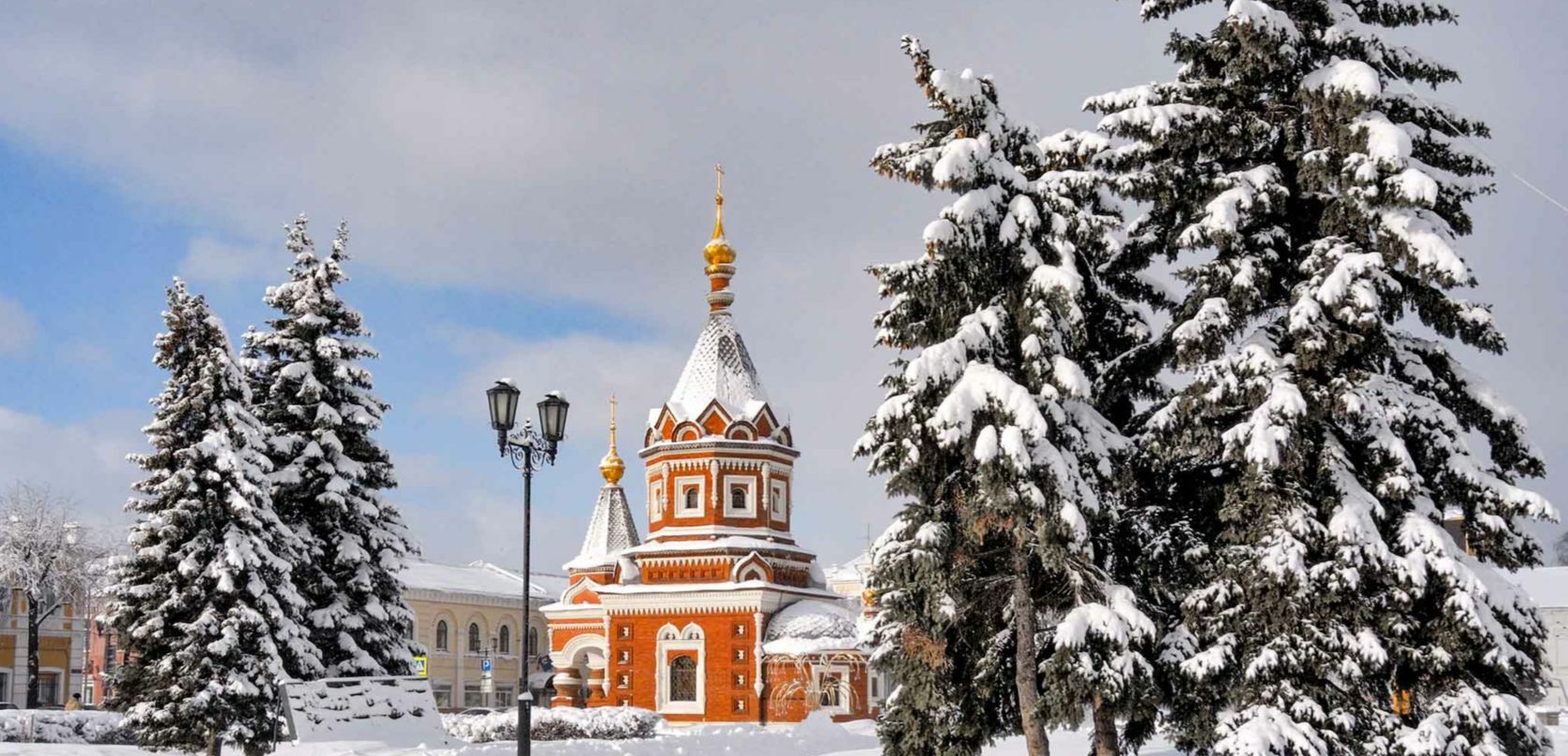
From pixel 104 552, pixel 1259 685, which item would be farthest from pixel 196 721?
pixel 104 552

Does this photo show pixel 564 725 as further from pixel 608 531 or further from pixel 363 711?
pixel 608 531

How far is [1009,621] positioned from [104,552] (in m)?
41.9

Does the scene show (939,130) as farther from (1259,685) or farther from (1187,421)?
(1259,685)

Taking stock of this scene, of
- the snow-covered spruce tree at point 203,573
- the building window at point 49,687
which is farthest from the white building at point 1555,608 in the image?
the building window at point 49,687

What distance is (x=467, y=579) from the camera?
69812 mm

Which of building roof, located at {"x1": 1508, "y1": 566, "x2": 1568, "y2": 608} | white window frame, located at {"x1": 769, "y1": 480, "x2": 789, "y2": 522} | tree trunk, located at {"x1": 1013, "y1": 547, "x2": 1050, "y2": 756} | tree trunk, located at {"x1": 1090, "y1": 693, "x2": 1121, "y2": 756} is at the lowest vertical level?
tree trunk, located at {"x1": 1090, "y1": 693, "x2": 1121, "y2": 756}

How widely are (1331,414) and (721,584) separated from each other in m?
31.1

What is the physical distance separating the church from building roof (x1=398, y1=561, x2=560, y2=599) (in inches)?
711

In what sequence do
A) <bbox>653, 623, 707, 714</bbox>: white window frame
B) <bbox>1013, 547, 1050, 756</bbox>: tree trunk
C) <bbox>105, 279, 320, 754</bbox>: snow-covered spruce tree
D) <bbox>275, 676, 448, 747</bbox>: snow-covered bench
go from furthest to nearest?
<bbox>653, 623, 707, 714</bbox>: white window frame → <bbox>105, 279, 320, 754</bbox>: snow-covered spruce tree → <bbox>275, 676, 448, 747</bbox>: snow-covered bench → <bbox>1013, 547, 1050, 756</bbox>: tree trunk

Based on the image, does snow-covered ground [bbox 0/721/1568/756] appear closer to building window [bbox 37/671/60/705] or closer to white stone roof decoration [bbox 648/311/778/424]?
white stone roof decoration [bbox 648/311/778/424]

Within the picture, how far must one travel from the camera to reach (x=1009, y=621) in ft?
55.4

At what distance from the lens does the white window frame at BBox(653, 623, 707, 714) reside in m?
43.9

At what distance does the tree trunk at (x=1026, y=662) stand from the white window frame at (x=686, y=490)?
29.8 m

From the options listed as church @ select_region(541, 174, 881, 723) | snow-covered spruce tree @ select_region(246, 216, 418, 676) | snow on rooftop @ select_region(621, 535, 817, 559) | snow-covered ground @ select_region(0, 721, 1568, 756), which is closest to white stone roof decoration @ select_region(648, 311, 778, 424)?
church @ select_region(541, 174, 881, 723)
